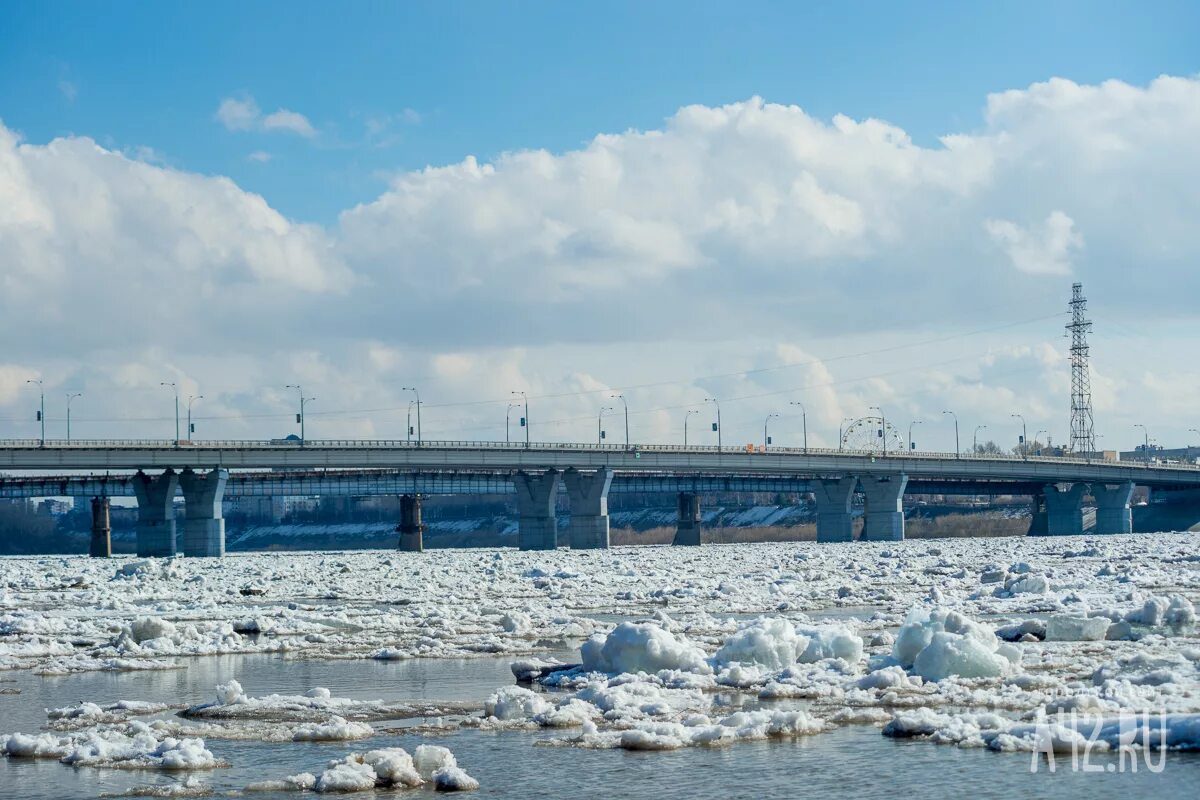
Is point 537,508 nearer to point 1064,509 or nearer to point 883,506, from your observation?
point 883,506

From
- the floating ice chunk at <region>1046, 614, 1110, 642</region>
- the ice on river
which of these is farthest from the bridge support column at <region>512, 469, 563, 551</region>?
the floating ice chunk at <region>1046, 614, 1110, 642</region>

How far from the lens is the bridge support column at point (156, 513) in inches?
4432

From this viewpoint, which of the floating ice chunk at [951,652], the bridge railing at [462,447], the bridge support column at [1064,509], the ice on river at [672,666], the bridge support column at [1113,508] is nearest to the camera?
the ice on river at [672,666]

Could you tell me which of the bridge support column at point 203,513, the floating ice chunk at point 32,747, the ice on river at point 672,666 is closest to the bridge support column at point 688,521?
the bridge support column at point 203,513

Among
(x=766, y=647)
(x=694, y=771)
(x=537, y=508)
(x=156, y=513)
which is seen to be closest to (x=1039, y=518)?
(x=537, y=508)

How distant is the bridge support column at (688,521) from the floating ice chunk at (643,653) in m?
131

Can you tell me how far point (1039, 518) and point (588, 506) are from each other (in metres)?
69.7

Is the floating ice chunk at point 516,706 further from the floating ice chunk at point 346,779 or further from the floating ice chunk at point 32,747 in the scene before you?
the floating ice chunk at point 32,747

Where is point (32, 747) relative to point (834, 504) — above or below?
above

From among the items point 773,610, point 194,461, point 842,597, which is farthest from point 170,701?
point 194,461

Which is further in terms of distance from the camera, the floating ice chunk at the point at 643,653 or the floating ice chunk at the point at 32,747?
the floating ice chunk at the point at 643,653

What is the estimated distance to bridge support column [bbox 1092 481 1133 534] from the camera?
537 feet

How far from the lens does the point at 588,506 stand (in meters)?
127

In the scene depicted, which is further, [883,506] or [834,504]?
[834,504]
